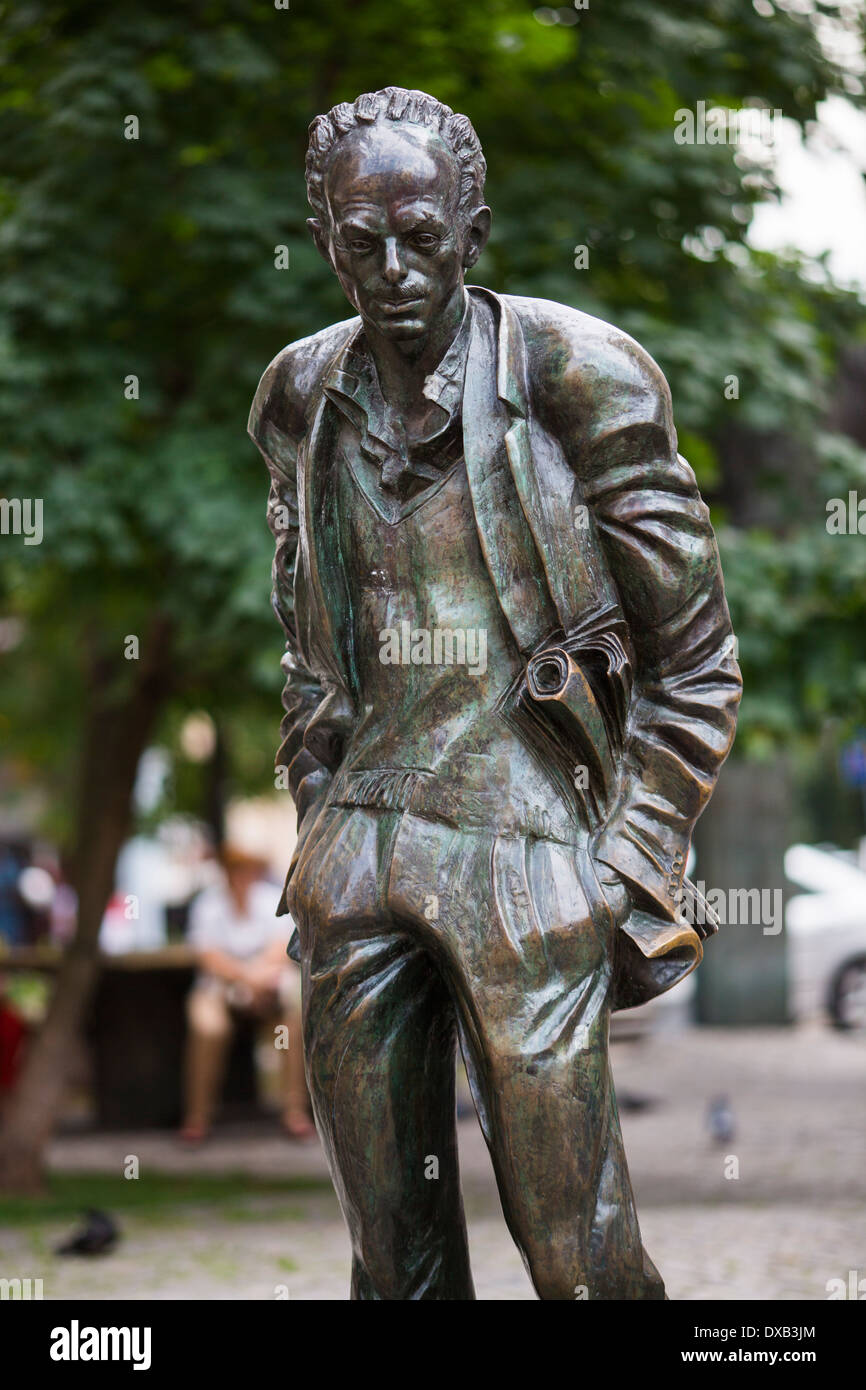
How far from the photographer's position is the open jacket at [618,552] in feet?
10.8

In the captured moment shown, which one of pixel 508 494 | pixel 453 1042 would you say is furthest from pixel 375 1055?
pixel 508 494

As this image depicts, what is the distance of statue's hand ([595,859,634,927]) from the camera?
3.25 metres

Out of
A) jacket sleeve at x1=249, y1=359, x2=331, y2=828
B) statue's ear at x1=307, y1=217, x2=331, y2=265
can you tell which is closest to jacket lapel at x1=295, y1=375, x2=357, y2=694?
jacket sleeve at x1=249, y1=359, x2=331, y2=828

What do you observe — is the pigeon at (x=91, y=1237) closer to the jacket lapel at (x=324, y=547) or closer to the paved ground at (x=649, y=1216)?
the paved ground at (x=649, y=1216)

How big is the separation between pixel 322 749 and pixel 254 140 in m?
A: 5.59

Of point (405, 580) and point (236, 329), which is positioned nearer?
point (405, 580)

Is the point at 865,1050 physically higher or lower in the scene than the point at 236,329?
lower

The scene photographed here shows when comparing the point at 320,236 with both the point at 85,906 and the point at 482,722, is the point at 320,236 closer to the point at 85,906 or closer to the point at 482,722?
the point at 482,722

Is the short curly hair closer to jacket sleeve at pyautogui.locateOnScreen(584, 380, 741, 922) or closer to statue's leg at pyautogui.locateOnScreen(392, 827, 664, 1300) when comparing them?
jacket sleeve at pyautogui.locateOnScreen(584, 380, 741, 922)

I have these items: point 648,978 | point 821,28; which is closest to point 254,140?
point 821,28

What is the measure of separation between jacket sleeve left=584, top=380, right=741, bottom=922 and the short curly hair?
1.59 ft

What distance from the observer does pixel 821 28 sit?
804 centimetres

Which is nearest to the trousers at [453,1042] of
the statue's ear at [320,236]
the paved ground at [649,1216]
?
the statue's ear at [320,236]

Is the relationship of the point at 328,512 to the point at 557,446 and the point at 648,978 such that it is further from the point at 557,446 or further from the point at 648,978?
the point at 648,978
